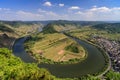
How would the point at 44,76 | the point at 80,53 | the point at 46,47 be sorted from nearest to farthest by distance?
1. the point at 44,76
2. the point at 80,53
3. the point at 46,47

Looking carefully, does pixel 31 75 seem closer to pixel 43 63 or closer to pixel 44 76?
pixel 44 76

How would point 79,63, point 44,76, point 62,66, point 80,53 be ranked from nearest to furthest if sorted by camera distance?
point 44,76, point 62,66, point 79,63, point 80,53

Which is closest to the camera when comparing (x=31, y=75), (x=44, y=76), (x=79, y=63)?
(x=31, y=75)

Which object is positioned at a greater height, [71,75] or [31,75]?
[31,75]

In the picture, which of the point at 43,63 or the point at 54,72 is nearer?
the point at 54,72

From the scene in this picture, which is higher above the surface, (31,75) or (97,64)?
(31,75)

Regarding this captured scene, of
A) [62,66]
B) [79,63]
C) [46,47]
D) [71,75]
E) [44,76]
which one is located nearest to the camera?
[44,76]

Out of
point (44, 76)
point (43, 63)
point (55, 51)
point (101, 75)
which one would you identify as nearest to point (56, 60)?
point (43, 63)

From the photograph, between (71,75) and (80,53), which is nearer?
(71,75)

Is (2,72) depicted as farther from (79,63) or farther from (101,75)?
(79,63)

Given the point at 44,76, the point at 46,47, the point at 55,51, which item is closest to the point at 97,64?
the point at 55,51
